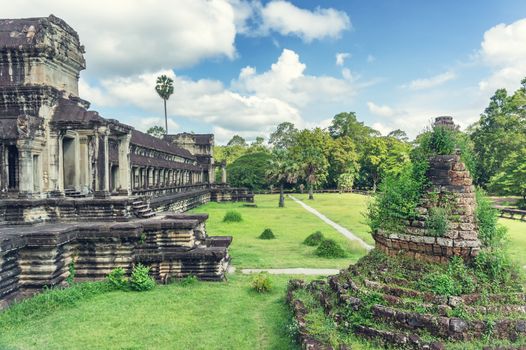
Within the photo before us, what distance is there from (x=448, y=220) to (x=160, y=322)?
599 centimetres

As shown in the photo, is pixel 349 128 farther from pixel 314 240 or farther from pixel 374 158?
pixel 314 240

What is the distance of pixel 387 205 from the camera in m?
7.50

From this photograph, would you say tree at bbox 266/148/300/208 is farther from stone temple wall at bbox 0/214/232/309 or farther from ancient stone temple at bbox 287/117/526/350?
ancient stone temple at bbox 287/117/526/350

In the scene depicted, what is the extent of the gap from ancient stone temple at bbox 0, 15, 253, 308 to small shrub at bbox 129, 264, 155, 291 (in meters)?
0.45

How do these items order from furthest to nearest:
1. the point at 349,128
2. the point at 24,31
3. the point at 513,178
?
the point at 349,128
the point at 513,178
the point at 24,31

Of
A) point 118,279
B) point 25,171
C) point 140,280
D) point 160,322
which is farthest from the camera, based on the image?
point 25,171

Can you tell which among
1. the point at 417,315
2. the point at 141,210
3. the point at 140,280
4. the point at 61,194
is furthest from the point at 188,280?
the point at 417,315

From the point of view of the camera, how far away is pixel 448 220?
6.61 metres

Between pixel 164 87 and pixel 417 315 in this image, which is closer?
pixel 417 315

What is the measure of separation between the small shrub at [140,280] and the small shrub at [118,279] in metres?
0.18

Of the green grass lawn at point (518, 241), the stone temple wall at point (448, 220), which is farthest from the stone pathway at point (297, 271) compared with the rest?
the stone temple wall at point (448, 220)

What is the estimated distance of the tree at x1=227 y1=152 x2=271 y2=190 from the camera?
207 ft

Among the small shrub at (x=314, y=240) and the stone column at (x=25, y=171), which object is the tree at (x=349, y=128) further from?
the stone column at (x=25, y=171)

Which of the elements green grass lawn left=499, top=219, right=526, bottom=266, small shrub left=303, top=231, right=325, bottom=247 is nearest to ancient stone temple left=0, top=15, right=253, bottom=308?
small shrub left=303, top=231, right=325, bottom=247
